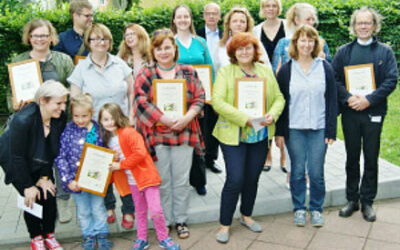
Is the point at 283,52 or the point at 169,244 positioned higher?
the point at 283,52

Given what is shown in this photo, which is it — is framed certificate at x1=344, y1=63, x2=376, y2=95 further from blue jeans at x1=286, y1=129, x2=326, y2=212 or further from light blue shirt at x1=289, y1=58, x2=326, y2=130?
blue jeans at x1=286, y1=129, x2=326, y2=212

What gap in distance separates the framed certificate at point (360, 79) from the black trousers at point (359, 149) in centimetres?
25

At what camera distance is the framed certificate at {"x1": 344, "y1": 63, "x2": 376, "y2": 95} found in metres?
4.22

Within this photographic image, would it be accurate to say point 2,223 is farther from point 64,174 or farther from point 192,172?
point 192,172

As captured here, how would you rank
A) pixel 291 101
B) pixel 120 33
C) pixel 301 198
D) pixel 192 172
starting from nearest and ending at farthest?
pixel 291 101 < pixel 301 198 < pixel 192 172 < pixel 120 33

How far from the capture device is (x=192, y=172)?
4945 millimetres

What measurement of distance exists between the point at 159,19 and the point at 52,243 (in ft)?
19.0

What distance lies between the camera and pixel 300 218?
175 inches

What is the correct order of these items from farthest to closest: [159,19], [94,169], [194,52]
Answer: [159,19]
[194,52]
[94,169]

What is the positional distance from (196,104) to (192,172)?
128cm

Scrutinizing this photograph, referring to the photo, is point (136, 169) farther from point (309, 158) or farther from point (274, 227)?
point (309, 158)

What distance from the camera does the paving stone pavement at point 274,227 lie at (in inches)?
161

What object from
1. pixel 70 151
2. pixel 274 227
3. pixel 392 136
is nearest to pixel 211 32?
pixel 70 151

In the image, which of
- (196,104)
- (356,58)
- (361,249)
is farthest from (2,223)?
(356,58)
